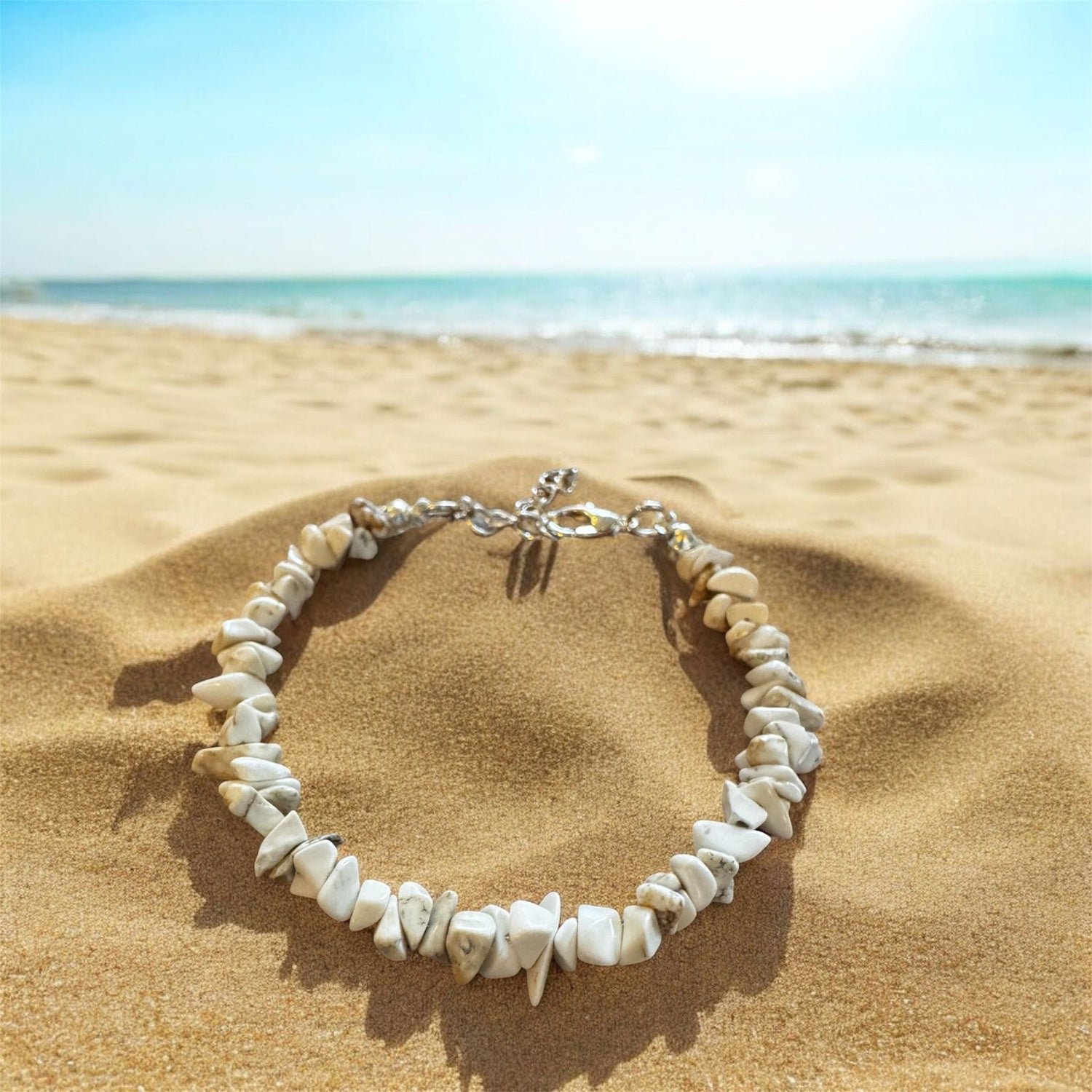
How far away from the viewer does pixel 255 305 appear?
19.2 meters

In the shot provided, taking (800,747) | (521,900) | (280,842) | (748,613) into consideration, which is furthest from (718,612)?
(280,842)

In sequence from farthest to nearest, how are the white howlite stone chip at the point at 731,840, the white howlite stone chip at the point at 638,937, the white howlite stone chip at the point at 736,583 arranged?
the white howlite stone chip at the point at 736,583, the white howlite stone chip at the point at 731,840, the white howlite stone chip at the point at 638,937

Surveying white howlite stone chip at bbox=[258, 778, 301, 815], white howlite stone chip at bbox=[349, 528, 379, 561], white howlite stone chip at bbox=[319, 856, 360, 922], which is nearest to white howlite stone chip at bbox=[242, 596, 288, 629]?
white howlite stone chip at bbox=[349, 528, 379, 561]

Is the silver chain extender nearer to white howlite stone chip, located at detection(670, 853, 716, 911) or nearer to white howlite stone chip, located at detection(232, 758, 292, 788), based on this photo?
white howlite stone chip, located at detection(232, 758, 292, 788)

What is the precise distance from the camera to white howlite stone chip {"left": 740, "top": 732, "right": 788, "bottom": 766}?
4.83ft

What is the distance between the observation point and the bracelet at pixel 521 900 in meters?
1.21

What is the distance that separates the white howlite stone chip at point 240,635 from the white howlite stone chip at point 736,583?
2.84ft

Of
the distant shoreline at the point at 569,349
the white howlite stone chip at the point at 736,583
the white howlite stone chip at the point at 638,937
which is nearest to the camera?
the white howlite stone chip at the point at 638,937

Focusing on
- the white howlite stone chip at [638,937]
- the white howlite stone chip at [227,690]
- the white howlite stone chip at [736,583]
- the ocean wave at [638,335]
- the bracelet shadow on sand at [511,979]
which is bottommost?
the ocean wave at [638,335]

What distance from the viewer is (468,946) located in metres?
1.18

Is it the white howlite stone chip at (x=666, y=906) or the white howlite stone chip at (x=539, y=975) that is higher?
the white howlite stone chip at (x=666, y=906)

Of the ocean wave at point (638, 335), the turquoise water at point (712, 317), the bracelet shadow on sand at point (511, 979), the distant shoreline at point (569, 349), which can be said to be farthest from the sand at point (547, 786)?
the turquoise water at point (712, 317)

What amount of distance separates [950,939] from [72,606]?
1615 mm

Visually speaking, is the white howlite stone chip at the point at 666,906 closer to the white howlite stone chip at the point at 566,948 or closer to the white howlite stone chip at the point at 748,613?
the white howlite stone chip at the point at 566,948
